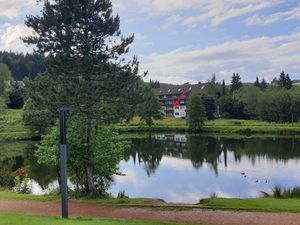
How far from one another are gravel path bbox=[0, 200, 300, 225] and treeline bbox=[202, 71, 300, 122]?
93376mm

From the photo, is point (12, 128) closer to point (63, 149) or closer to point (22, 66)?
point (63, 149)

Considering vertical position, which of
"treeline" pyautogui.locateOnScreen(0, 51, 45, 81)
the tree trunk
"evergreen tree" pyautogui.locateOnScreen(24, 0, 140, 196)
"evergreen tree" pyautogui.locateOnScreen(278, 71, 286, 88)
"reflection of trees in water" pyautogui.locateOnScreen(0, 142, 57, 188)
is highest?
"treeline" pyautogui.locateOnScreen(0, 51, 45, 81)

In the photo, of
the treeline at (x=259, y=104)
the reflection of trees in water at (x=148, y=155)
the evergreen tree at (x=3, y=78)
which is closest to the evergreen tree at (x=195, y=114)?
the treeline at (x=259, y=104)

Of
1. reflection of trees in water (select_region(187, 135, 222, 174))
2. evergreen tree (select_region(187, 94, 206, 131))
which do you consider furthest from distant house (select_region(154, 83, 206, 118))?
reflection of trees in water (select_region(187, 135, 222, 174))

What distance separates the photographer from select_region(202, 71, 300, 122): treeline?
108m

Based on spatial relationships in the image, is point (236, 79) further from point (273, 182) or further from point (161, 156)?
point (273, 182)

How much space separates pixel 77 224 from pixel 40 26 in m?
13.1

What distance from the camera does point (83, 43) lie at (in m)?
22.4

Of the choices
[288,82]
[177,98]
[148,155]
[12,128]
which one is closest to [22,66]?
[177,98]

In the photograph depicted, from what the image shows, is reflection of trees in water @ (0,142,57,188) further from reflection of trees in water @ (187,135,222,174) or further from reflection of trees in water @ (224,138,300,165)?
reflection of trees in water @ (224,138,300,165)

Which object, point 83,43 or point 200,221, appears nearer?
point 200,221

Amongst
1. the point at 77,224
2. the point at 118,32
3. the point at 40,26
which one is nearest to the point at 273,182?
the point at 118,32

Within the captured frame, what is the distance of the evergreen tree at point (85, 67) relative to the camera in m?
21.6

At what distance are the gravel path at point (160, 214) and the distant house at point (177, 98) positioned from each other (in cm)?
13298
